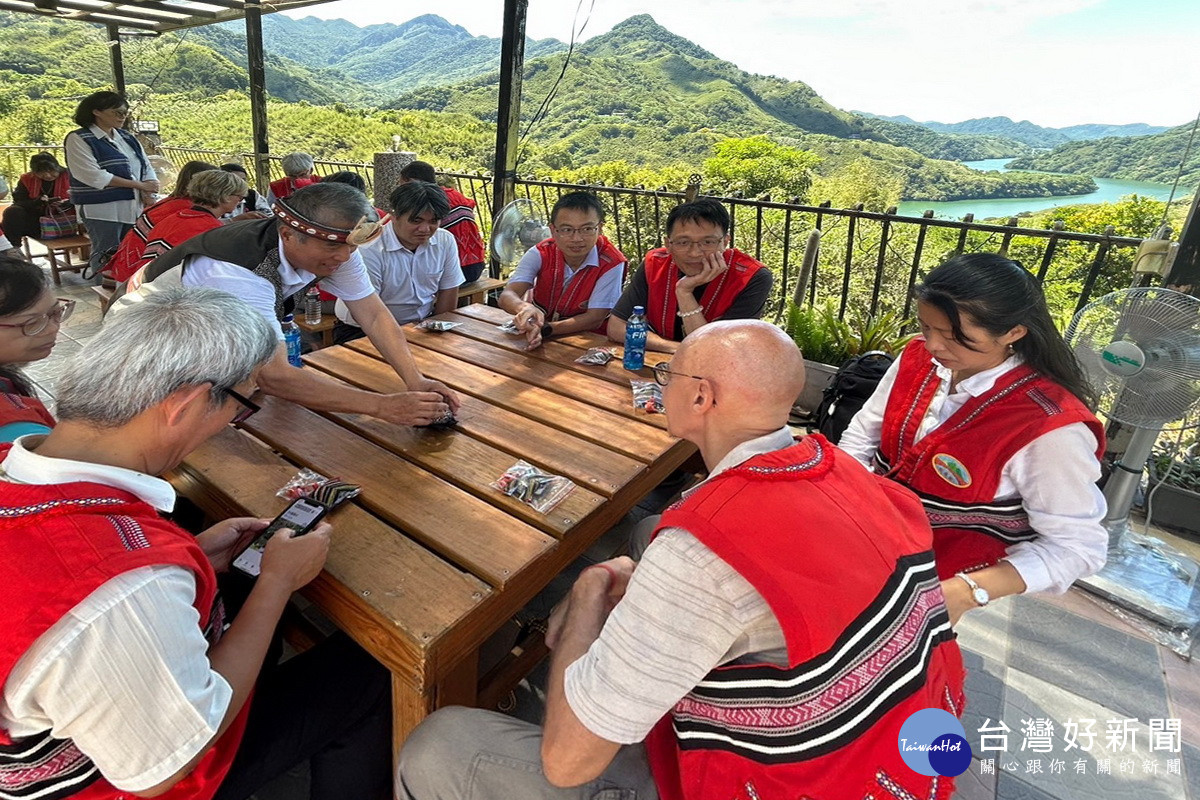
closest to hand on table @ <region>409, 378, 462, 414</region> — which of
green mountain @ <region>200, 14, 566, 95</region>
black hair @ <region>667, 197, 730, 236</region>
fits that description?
black hair @ <region>667, 197, 730, 236</region>

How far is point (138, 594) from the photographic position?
0.80m

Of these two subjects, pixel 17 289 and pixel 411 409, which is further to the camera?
pixel 411 409

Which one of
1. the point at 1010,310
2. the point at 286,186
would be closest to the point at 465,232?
the point at 286,186

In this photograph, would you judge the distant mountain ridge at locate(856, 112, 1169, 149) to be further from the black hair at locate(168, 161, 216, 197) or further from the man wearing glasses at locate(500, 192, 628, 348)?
the black hair at locate(168, 161, 216, 197)

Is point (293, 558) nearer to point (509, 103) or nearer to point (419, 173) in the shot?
point (419, 173)

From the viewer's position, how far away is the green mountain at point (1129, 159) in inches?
99.7

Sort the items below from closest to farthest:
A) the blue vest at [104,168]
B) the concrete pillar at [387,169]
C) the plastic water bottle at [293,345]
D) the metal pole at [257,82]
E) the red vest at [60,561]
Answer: the red vest at [60,561] → the plastic water bottle at [293,345] → the blue vest at [104,168] → the concrete pillar at [387,169] → the metal pole at [257,82]

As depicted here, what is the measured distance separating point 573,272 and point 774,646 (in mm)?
2800

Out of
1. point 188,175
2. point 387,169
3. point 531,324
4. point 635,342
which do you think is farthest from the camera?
point 387,169

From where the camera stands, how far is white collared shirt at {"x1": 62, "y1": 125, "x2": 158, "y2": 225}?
5238 millimetres

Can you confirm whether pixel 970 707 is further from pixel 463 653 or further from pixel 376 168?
pixel 376 168

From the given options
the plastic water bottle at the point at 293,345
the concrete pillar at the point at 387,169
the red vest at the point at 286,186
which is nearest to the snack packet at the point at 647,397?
the plastic water bottle at the point at 293,345

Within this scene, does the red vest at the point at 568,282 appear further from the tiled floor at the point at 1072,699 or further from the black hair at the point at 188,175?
the black hair at the point at 188,175

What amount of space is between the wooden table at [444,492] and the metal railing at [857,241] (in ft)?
8.21
